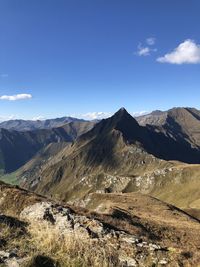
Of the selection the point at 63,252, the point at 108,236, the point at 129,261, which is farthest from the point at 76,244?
the point at 108,236

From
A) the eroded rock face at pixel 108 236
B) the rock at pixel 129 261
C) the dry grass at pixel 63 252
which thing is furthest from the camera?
the eroded rock face at pixel 108 236

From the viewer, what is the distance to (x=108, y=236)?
1986cm

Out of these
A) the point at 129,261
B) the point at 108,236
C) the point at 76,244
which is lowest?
the point at 108,236

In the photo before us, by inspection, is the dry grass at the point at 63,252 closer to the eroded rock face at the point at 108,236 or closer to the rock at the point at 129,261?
the eroded rock face at the point at 108,236

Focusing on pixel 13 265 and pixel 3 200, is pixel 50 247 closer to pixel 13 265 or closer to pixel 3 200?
pixel 13 265

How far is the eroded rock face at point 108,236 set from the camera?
1536 cm

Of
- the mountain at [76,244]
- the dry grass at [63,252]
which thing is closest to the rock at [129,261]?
the mountain at [76,244]

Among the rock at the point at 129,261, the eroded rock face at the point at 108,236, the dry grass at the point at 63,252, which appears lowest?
the eroded rock face at the point at 108,236

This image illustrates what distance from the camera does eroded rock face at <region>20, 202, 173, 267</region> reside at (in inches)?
605

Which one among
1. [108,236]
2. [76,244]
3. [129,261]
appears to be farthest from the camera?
[108,236]

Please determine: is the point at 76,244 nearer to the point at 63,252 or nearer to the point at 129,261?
the point at 63,252

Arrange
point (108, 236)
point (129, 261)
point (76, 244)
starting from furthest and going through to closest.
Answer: point (108, 236) → point (129, 261) → point (76, 244)

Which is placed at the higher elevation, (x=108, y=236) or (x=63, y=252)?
(x=63, y=252)

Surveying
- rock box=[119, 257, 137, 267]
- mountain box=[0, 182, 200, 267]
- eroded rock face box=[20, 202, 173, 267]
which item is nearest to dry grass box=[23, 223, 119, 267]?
mountain box=[0, 182, 200, 267]
